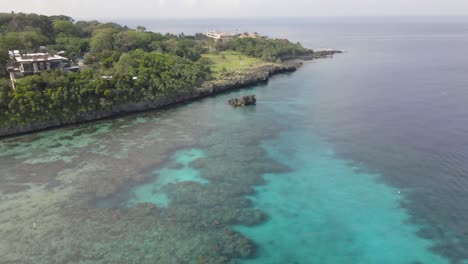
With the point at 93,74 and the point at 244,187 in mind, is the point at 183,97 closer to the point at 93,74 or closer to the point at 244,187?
the point at 93,74

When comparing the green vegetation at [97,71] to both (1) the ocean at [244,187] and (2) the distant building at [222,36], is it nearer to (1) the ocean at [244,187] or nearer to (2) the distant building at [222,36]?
(1) the ocean at [244,187]

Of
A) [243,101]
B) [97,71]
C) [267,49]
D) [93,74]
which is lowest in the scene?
[243,101]

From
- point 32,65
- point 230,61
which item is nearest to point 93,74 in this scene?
point 32,65

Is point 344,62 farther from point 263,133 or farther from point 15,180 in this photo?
point 15,180

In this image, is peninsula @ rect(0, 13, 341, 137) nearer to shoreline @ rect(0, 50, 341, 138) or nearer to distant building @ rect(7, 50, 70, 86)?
distant building @ rect(7, 50, 70, 86)

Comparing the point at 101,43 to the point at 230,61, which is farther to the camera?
the point at 230,61

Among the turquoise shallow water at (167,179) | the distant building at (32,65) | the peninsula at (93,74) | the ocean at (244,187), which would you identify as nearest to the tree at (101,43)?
the peninsula at (93,74)
